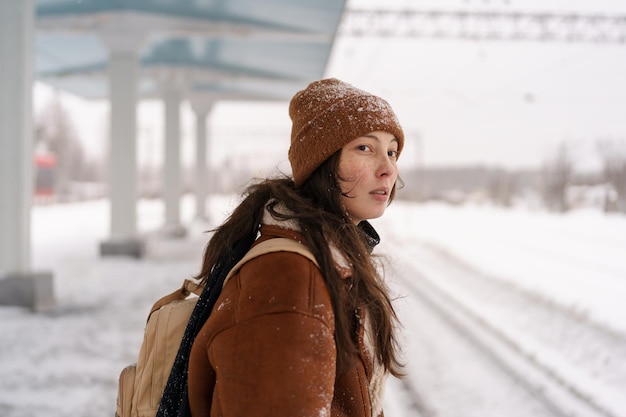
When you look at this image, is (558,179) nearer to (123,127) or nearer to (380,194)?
(123,127)

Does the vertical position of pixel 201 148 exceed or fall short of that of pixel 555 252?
it exceeds it

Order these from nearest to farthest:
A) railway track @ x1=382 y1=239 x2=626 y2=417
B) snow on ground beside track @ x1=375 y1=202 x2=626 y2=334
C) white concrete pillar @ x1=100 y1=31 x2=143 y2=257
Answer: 1. railway track @ x1=382 y1=239 x2=626 y2=417
2. snow on ground beside track @ x1=375 y1=202 x2=626 y2=334
3. white concrete pillar @ x1=100 y1=31 x2=143 y2=257

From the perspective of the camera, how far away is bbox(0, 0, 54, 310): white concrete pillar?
8148 mm

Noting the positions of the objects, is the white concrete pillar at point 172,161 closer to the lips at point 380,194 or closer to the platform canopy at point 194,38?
the platform canopy at point 194,38

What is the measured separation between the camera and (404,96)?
A: 32031 millimetres

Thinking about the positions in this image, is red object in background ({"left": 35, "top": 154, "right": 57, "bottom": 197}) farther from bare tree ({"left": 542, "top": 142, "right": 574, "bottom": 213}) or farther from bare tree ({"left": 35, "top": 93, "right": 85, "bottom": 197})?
bare tree ({"left": 542, "top": 142, "right": 574, "bottom": 213})

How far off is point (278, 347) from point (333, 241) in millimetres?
341

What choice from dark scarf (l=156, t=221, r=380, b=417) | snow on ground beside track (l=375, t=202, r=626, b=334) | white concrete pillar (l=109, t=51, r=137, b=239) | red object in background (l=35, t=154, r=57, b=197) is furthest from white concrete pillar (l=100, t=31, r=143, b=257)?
red object in background (l=35, t=154, r=57, b=197)

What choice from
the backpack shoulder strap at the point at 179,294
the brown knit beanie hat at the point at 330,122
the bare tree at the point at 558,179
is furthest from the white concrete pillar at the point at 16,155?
the bare tree at the point at 558,179

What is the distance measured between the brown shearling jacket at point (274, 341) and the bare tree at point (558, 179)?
26442 mm

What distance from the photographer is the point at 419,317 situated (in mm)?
9820

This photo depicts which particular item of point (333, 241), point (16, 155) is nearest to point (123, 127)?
point (16, 155)

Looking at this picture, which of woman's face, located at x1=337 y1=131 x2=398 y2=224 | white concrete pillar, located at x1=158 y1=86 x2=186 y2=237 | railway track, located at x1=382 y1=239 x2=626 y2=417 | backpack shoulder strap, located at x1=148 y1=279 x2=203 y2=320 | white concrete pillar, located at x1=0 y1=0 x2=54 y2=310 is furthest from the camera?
white concrete pillar, located at x1=158 y1=86 x2=186 y2=237

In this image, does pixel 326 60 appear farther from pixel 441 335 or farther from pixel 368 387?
pixel 368 387
